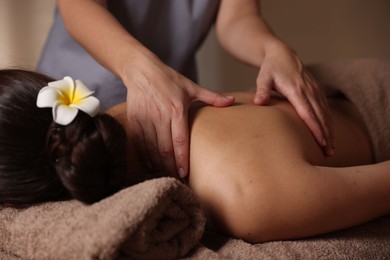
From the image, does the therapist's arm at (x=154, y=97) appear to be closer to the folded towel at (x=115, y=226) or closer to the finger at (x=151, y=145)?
the finger at (x=151, y=145)

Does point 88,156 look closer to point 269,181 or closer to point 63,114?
point 63,114

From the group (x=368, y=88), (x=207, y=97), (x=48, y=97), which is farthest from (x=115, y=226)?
(x=368, y=88)

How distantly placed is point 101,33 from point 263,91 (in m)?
0.30

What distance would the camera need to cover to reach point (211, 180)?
755 millimetres

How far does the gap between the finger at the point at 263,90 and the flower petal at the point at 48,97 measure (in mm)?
342

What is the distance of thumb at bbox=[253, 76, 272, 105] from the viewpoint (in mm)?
917

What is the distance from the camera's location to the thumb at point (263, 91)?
36.1 inches

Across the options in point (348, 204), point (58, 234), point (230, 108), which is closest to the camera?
point (58, 234)

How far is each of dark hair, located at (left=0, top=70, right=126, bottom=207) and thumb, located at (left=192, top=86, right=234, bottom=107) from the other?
161mm

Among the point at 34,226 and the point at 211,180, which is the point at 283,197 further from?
the point at 34,226

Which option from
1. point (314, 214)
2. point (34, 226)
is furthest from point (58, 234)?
point (314, 214)

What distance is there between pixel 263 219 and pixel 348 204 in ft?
0.42

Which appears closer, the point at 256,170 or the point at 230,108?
the point at 256,170

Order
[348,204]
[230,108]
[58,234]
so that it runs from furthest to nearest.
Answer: [230,108] < [348,204] < [58,234]
